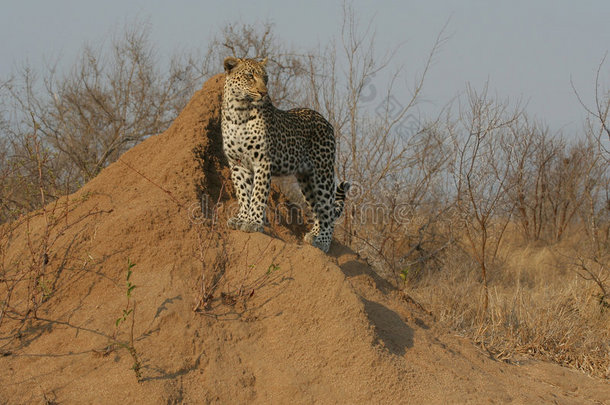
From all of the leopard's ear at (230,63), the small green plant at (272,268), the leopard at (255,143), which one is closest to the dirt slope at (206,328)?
the small green plant at (272,268)

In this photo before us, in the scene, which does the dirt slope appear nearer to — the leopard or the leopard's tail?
the leopard

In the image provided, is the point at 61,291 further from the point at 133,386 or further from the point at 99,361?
the point at 133,386

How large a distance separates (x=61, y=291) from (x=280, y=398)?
192cm

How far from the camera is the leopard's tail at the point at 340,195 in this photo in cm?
694

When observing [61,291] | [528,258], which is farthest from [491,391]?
[528,258]

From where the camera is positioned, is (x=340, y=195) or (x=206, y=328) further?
(x=340, y=195)

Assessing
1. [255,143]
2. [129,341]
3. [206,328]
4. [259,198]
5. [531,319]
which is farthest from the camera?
[531,319]

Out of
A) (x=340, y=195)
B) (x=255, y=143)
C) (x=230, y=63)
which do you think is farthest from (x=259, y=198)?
(x=340, y=195)

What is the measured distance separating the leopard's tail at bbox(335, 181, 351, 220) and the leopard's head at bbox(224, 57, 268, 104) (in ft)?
5.26

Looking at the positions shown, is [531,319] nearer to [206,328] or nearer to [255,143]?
[255,143]

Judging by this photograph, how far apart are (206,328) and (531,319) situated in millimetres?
4134

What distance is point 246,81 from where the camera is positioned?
580 centimetres

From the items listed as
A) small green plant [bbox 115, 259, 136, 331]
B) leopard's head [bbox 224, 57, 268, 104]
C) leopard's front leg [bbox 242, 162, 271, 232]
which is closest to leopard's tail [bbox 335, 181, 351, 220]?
leopard's front leg [bbox 242, 162, 271, 232]

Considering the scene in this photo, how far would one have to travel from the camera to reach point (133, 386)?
4.04m
